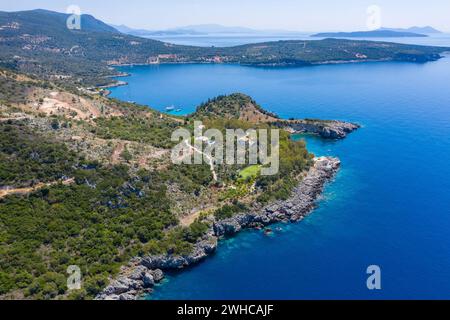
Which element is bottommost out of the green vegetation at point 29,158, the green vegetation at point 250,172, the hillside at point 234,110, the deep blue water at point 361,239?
→ the deep blue water at point 361,239

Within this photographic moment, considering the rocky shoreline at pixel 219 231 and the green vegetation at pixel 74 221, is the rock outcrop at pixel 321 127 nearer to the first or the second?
the rocky shoreline at pixel 219 231

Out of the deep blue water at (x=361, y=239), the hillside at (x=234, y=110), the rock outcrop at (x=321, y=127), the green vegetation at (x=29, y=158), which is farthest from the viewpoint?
the hillside at (x=234, y=110)

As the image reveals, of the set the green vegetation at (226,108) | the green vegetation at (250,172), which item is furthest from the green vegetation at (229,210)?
the green vegetation at (226,108)

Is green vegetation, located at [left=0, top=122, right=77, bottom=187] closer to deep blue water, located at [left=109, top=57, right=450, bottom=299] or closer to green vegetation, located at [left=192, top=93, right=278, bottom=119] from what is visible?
deep blue water, located at [left=109, top=57, right=450, bottom=299]

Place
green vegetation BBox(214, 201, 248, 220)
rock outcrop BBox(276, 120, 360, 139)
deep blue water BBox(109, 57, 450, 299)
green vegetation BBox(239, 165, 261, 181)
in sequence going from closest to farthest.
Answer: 1. deep blue water BBox(109, 57, 450, 299)
2. green vegetation BBox(214, 201, 248, 220)
3. green vegetation BBox(239, 165, 261, 181)
4. rock outcrop BBox(276, 120, 360, 139)

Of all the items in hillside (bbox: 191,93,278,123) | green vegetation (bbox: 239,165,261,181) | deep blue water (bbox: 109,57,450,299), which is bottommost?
deep blue water (bbox: 109,57,450,299)

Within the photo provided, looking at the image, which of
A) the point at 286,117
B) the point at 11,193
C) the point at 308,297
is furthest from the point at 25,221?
the point at 286,117

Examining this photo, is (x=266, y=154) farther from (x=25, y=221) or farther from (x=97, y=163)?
(x=25, y=221)

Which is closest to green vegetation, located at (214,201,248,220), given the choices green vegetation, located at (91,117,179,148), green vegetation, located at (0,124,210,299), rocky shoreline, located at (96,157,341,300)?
rocky shoreline, located at (96,157,341,300)

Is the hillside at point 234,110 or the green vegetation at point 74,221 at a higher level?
the hillside at point 234,110
